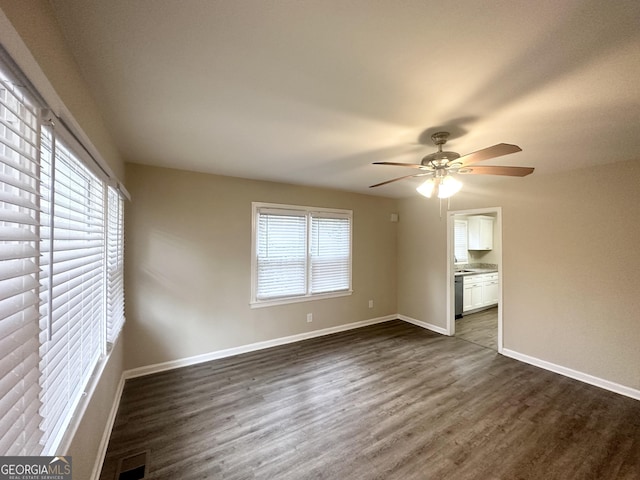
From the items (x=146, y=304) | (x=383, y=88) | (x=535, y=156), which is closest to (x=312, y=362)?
(x=146, y=304)

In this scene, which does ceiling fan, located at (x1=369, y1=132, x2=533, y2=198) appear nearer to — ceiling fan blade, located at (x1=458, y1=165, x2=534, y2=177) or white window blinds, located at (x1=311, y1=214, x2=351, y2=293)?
ceiling fan blade, located at (x1=458, y1=165, x2=534, y2=177)

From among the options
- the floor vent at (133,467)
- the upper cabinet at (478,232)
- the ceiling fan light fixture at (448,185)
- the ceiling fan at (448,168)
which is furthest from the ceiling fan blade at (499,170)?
the upper cabinet at (478,232)

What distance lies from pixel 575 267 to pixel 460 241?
3.21 meters

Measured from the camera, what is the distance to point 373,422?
2283mm

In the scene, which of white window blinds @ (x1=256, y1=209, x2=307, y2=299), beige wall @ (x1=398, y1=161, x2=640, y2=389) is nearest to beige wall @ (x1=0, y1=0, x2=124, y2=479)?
white window blinds @ (x1=256, y1=209, x2=307, y2=299)

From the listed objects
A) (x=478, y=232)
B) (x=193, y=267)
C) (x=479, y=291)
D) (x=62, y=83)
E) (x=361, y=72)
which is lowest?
(x=479, y=291)

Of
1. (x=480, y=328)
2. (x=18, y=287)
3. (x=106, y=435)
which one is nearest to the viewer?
(x=18, y=287)

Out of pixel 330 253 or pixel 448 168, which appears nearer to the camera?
pixel 448 168

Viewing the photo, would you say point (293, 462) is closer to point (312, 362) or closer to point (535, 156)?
point (312, 362)

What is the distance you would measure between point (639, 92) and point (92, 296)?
3491 millimetres

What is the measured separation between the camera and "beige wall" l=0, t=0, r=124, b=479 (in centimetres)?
78

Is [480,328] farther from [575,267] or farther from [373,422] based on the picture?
[373,422]

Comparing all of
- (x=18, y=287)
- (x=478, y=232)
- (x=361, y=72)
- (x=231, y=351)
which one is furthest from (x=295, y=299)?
(x=478, y=232)

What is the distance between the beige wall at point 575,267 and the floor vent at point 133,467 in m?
4.22
